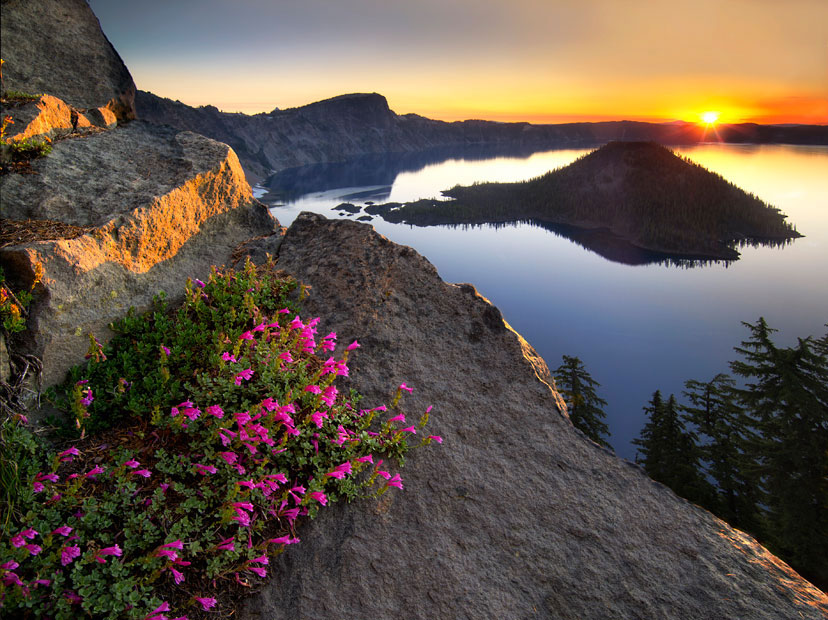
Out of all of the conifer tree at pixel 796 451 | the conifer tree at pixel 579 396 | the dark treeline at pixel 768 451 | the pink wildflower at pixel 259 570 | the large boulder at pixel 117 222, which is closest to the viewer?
the pink wildflower at pixel 259 570

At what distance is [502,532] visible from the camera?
4449 mm

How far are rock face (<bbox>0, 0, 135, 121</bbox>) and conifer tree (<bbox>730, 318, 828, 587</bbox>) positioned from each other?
100ft

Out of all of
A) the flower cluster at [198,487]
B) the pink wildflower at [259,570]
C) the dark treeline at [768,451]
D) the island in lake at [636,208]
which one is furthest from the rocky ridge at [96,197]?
the island in lake at [636,208]

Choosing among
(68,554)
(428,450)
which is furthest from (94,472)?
(428,450)

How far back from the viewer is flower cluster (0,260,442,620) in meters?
3.30

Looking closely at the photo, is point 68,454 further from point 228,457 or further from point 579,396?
point 579,396

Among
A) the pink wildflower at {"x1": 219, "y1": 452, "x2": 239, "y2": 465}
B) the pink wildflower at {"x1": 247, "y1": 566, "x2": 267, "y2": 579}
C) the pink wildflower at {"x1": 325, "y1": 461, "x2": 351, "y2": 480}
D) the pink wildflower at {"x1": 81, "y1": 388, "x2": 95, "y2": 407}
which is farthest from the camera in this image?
the pink wildflower at {"x1": 81, "y1": 388, "x2": 95, "y2": 407}

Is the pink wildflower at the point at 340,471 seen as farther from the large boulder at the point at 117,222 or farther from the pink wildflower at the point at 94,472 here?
the large boulder at the point at 117,222

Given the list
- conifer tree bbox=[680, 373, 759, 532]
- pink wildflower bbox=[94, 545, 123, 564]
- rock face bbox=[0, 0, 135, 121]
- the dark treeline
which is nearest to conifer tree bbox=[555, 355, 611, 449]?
the dark treeline

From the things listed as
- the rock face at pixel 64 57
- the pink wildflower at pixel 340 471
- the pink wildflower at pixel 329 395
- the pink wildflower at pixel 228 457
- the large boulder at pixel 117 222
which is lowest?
the pink wildflower at pixel 340 471

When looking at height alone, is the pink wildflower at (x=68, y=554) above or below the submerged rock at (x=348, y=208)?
below

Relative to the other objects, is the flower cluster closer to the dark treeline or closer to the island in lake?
the dark treeline

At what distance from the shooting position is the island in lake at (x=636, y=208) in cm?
14275

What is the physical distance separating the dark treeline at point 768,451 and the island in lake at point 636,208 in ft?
412
